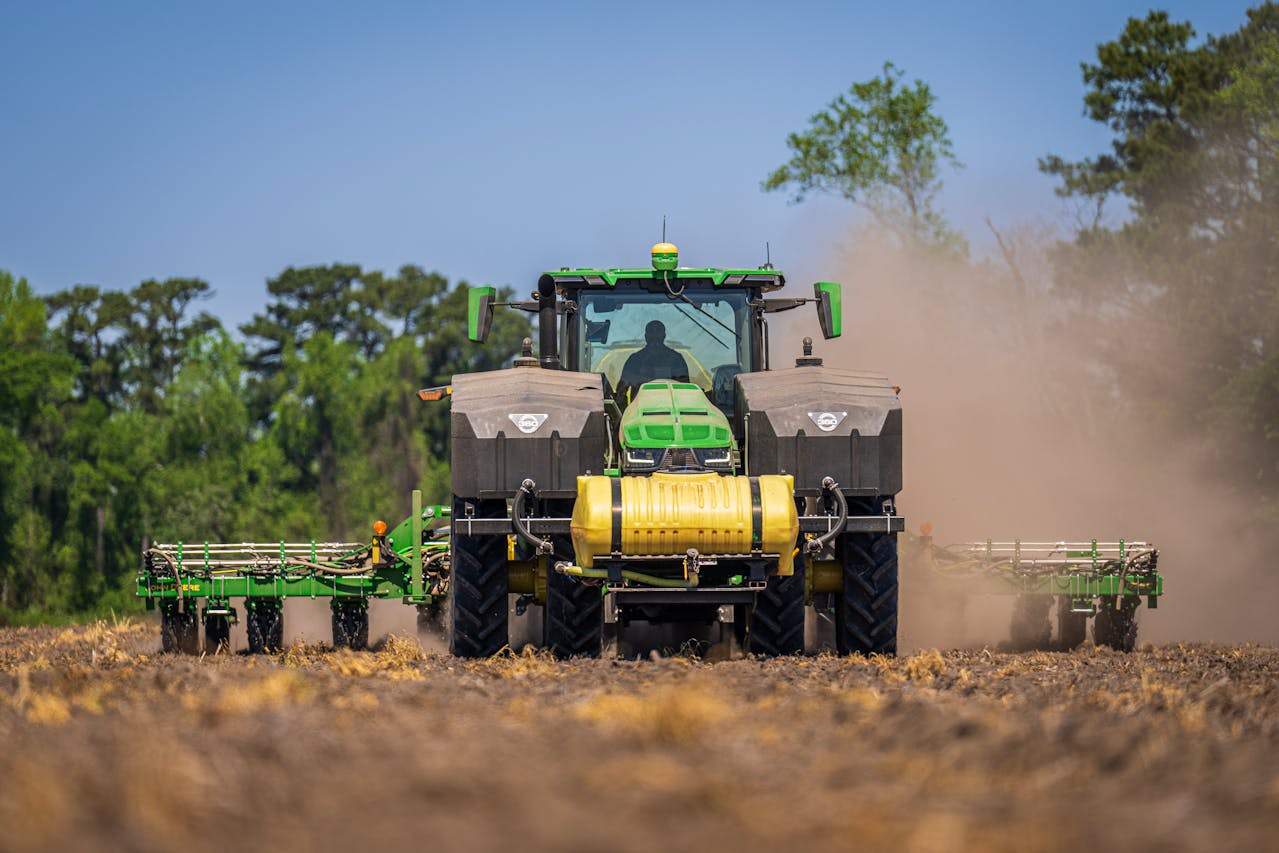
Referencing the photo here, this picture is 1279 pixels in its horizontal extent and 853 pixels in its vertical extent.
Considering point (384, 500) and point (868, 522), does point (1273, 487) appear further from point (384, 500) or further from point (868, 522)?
point (384, 500)

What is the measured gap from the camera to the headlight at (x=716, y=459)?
12930 mm

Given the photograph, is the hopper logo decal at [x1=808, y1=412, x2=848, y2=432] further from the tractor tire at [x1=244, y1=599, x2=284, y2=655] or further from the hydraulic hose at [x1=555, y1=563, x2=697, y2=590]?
the tractor tire at [x1=244, y1=599, x2=284, y2=655]

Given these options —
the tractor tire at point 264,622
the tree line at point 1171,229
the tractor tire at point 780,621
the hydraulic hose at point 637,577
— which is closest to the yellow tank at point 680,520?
the hydraulic hose at point 637,577

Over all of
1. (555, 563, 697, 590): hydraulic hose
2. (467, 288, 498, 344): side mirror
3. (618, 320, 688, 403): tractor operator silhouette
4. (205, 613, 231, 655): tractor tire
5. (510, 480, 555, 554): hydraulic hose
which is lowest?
(205, 613, 231, 655): tractor tire

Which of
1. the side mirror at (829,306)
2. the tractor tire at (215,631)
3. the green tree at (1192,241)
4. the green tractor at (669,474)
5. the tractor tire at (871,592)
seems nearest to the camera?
the green tractor at (669,474)

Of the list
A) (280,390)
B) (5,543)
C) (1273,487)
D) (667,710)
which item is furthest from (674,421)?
(280,390)

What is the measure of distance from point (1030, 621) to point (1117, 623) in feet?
2.65

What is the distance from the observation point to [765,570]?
12133 millimetres

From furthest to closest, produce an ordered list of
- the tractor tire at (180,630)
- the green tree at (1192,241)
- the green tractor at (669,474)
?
the green tree at (1192,241) < the tractor tire at (180,630) < the green tractor at (669,474)

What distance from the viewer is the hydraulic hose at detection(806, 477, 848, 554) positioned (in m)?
12.5

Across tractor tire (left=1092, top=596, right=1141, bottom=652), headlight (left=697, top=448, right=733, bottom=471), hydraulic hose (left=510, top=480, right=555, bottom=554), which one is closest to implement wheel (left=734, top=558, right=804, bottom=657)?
headlight (left=697, top=448, right=733, bottom=471)

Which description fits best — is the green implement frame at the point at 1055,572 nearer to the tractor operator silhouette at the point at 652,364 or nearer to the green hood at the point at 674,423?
the tractor operator silhouette at the point at 652,364

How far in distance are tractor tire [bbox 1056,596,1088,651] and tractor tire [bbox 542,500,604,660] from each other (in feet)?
19.3

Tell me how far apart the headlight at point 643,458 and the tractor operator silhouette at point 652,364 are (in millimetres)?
1268
